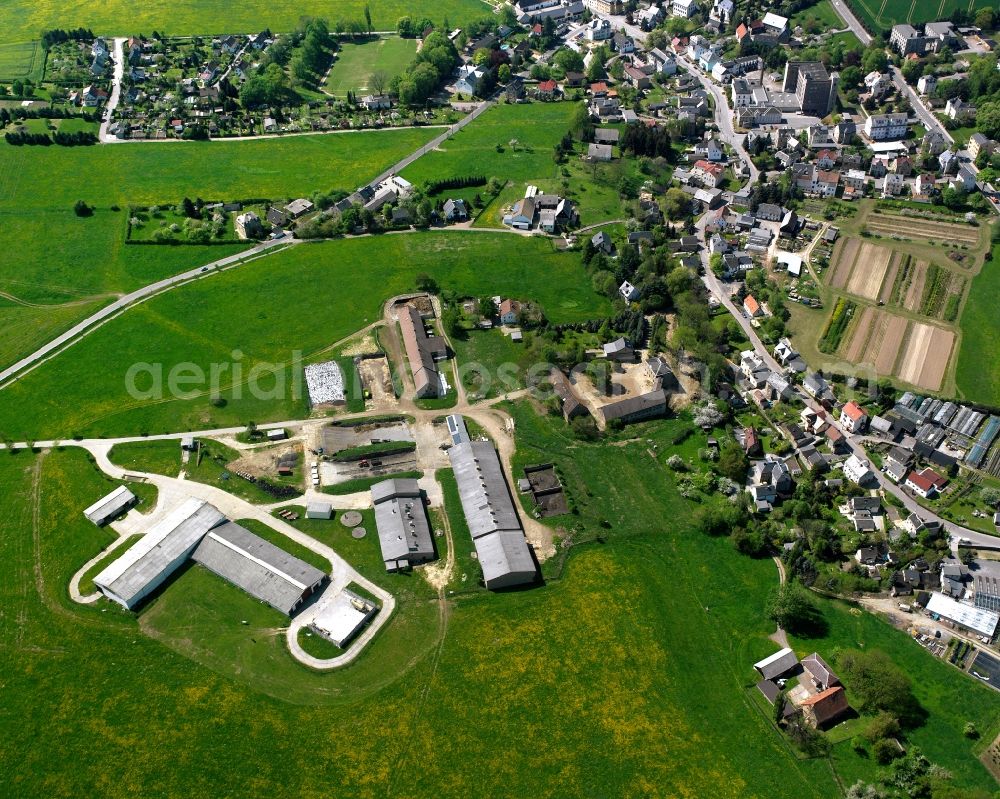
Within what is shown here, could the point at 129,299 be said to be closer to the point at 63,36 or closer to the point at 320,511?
the point at 320,511

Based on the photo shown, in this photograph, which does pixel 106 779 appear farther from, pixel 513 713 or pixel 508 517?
pixel 508 517

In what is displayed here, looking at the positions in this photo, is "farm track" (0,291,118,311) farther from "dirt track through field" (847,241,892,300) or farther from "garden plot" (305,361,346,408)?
"dirt track through field" (847,241,892,300)

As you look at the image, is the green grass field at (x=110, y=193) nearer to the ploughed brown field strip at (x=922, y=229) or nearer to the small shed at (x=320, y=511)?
the small shed at (x=320, y=511)

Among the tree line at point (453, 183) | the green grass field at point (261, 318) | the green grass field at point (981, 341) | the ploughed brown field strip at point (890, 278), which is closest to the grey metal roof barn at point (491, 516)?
the green grass field at point (261, 318)

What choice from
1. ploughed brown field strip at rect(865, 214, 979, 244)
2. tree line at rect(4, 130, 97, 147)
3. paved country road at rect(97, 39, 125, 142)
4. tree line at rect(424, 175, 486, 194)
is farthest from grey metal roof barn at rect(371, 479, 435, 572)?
paved country road at rect(97, 39, 125, 142)

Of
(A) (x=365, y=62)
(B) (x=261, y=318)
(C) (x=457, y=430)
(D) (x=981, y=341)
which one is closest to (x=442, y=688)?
(C) (x=457, y=430)

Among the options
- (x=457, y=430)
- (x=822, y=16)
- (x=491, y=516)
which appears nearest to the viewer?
(x=491, y=516)

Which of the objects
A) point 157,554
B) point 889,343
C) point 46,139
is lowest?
point 157,554
